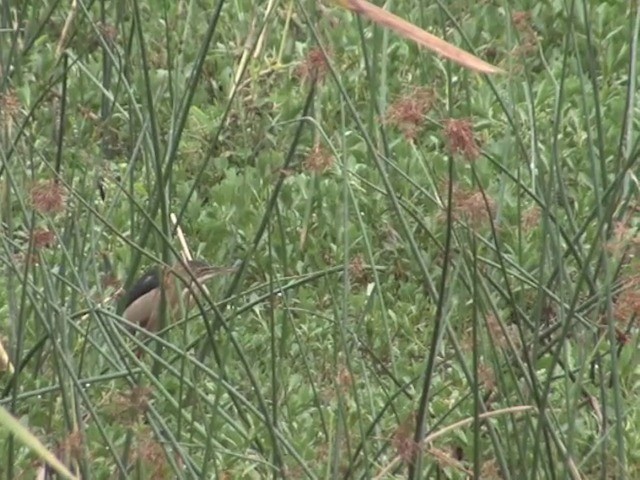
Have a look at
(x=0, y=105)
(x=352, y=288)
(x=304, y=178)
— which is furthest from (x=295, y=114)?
(x=0, y=105)

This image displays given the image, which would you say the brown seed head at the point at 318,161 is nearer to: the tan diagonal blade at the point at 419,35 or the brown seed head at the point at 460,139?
the brown seed head at the point at 460,139

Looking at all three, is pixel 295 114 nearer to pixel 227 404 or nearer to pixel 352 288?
pixel 352 288

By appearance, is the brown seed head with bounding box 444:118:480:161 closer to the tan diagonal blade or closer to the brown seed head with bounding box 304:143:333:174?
the brown seed head with bounding box 304:143:333:174

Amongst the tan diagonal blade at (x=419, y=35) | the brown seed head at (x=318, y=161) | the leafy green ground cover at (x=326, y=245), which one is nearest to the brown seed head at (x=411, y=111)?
the leafy green ground cover at (x=326, y=245)

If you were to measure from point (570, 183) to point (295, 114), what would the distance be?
3.25 feet

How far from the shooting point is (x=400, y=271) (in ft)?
16.1

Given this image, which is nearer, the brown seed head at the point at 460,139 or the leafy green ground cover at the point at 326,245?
the brown seed head at the point at 460,139

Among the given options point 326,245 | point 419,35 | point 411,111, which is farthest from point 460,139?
point 326,245

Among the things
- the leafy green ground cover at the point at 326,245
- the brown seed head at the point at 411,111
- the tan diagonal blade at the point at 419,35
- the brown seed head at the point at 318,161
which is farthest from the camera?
the leafy green ground cover at the point at 326,245

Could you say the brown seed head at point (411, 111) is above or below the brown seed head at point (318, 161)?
above

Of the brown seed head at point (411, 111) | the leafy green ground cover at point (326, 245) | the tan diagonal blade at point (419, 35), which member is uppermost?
the tan diagonal blade at point (419, 35)

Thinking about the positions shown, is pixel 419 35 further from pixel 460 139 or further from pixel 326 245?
pixel 326 245

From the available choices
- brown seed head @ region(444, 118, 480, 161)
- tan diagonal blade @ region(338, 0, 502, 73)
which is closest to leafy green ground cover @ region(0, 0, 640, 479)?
brown seed head @ region(444, 118, 480, 161)

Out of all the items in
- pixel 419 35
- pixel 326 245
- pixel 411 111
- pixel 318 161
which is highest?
pixel 419 35
